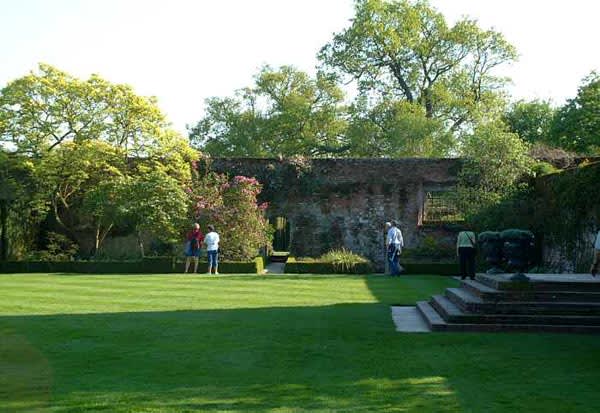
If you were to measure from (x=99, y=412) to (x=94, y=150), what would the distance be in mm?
21503

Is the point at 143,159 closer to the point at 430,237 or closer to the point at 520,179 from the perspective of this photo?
the point at 430,237

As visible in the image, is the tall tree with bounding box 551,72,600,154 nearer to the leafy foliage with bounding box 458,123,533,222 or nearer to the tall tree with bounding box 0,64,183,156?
the leafy foliage with bounding box 458,123,533,222

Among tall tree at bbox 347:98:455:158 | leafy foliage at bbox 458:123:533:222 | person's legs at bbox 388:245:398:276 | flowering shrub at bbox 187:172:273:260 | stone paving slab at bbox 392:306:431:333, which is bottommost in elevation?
stone paving slab at bbox 392:306:431:333

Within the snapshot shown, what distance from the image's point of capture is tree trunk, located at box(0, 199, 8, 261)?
2691cm

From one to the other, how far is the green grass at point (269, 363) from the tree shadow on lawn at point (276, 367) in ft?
0.05

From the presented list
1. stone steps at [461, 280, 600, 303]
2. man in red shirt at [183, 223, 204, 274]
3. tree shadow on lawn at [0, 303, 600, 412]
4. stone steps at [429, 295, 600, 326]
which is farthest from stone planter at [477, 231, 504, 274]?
man in red shirt at [183, 223, 204, 274]

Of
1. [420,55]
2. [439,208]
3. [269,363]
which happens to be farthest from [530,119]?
[269,363]

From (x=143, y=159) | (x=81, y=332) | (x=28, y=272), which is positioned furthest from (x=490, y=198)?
(x=81, y=332)

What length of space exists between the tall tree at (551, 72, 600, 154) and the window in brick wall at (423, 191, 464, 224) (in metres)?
9.87

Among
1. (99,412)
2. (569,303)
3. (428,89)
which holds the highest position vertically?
(428,89)

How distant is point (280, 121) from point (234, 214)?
1830 centimetres

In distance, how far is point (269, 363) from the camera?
7254mm

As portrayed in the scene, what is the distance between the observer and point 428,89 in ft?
135

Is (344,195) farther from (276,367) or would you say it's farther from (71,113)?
(276,367)
